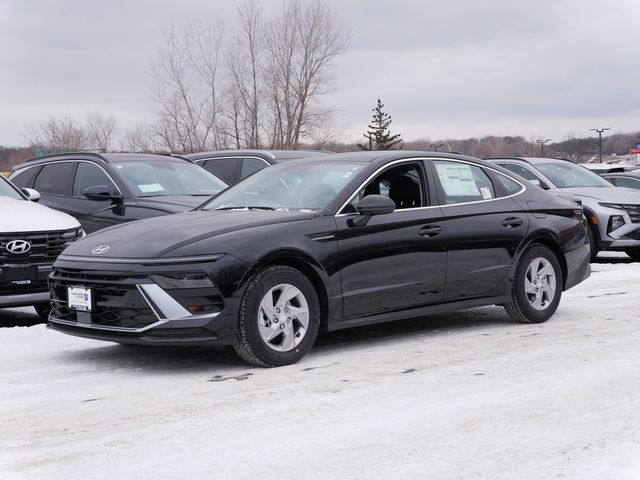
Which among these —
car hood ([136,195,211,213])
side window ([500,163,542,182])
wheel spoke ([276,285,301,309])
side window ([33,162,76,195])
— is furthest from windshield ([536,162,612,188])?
wheel spoke ([276,285,301,309])

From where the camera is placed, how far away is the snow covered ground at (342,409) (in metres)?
4.30

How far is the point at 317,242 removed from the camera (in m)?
6.75

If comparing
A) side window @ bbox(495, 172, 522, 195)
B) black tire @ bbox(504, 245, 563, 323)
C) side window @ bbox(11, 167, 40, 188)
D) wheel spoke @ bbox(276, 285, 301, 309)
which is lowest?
black tire @ bbox(504, 245, 563, 323)

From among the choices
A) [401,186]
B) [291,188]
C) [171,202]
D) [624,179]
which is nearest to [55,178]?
[171,202]

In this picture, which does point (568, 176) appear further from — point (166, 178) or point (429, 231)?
point (429, 231)

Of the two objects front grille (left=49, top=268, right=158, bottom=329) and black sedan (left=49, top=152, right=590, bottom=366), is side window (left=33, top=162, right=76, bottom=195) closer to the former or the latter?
black sedan (left=49, top=152, right=590, bottom=366)

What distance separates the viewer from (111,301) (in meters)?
6.42

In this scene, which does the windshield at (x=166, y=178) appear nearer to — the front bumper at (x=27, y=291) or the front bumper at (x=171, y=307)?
the front bumper at (x=27, y=291)

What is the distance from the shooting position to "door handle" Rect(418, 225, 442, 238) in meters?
7.45

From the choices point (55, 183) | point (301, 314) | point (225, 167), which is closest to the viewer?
point (301, 314)

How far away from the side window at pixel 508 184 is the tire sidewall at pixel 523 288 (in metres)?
0.53

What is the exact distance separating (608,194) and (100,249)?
996 centimetres

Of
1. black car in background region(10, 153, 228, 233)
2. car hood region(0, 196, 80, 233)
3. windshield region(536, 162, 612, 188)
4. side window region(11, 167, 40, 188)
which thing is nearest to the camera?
car hood region(0, 196, 80, 233)

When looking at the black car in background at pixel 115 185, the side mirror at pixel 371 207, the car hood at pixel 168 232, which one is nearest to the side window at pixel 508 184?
the side mirror at pixel 371 207
